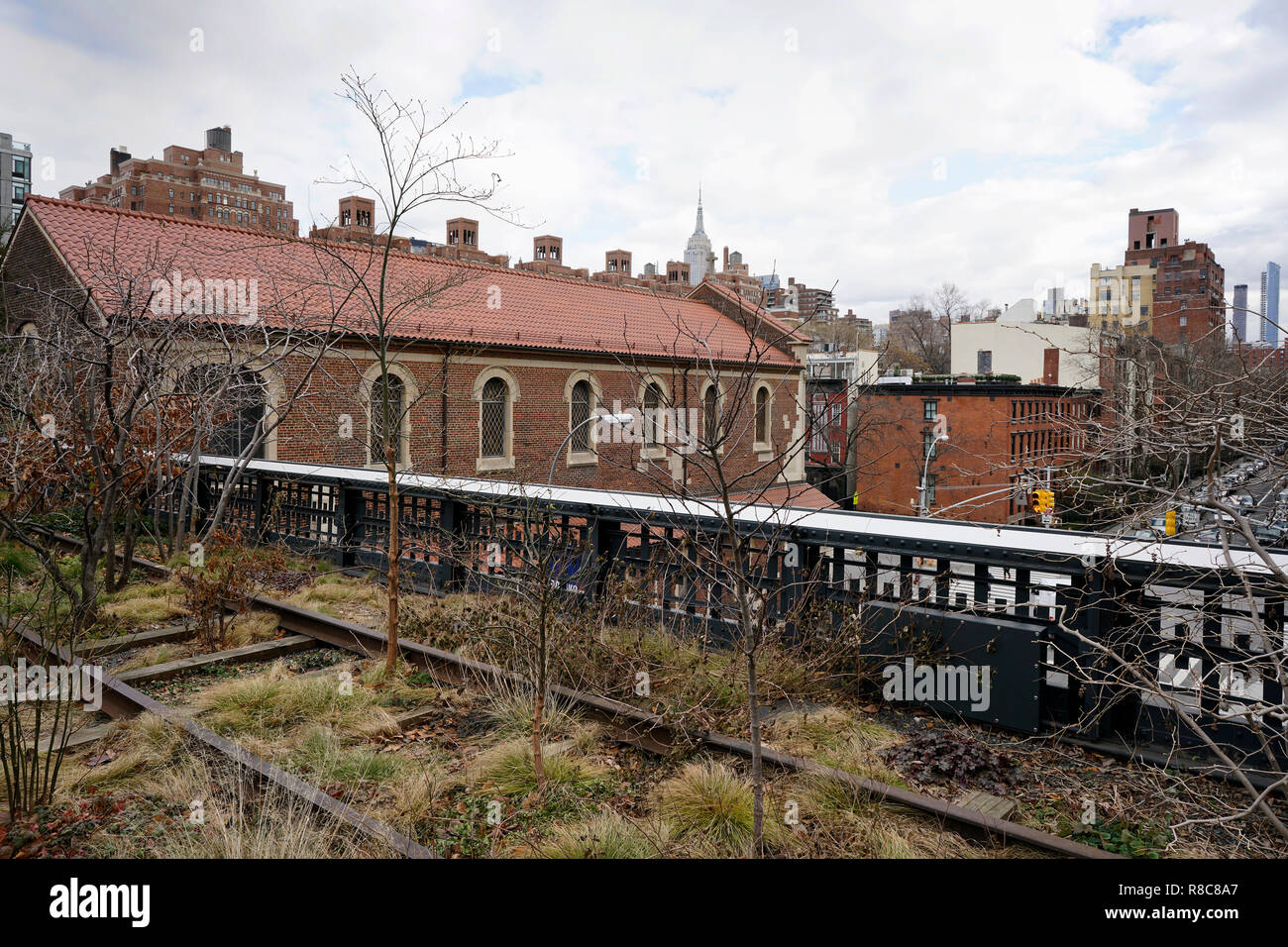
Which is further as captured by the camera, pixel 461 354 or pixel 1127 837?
pixel 461 354

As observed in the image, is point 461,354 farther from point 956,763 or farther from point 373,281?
point 956,763

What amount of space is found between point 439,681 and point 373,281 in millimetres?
18168

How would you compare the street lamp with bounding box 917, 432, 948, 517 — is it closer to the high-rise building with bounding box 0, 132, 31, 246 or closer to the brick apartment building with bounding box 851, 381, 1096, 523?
the brick apartment building with bounding box 851, 381, 1096, 523

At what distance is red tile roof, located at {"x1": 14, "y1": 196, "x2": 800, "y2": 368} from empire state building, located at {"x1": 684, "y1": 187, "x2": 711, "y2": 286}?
112 meters

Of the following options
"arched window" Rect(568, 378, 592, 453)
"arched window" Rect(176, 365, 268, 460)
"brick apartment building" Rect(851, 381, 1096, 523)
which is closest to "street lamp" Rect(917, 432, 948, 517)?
"arched window" Rect(176, 365, 268, 460)

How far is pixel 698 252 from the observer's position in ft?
494

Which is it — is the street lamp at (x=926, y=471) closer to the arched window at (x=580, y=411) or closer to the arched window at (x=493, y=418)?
the arched window at (x=580, y=411)

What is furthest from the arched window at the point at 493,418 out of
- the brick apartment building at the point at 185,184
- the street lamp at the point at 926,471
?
the brick apartment building at the point at 185,184

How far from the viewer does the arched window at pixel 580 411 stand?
1161 inches

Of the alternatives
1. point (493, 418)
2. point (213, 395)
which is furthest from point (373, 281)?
point (213, 395)

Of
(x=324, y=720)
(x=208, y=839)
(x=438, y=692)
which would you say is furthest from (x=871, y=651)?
(x=208, y=839)

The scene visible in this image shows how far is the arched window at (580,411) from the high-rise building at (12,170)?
8391 cm

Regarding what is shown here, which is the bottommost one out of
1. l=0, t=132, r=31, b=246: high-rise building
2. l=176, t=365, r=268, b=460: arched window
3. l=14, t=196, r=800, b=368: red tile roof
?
l=176, t=365, r=268, b=460: arched window

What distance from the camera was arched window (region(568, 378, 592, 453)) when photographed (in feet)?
96.8
